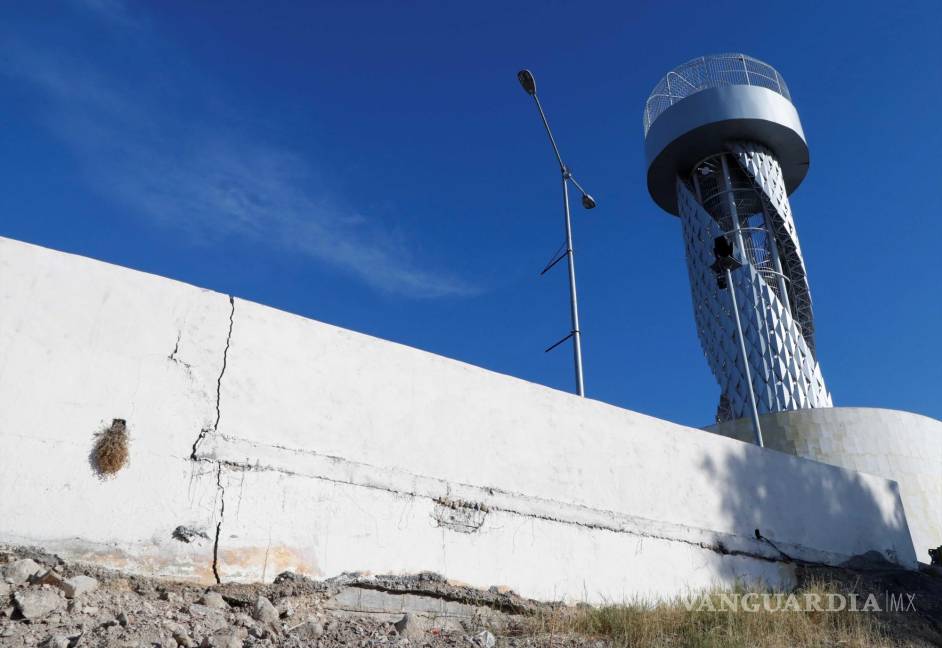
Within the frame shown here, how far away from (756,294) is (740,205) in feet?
11.2

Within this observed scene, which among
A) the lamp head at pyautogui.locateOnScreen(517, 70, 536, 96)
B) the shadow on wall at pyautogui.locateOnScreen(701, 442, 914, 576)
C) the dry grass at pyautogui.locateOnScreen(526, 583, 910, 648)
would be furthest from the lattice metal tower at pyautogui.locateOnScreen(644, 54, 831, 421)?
the dry grass at pyautogui.locateOnScreen(526, 583, 910, 648)

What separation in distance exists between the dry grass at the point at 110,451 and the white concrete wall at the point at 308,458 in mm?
61

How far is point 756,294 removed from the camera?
808 inches

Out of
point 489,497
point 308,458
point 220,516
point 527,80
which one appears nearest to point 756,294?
point 527,80

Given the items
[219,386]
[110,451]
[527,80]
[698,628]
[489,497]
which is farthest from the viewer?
[527,80]

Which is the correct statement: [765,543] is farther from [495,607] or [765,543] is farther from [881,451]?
[881,451]

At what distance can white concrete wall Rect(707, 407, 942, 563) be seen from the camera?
13180mm

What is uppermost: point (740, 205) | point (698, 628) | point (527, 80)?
point (740, 205)

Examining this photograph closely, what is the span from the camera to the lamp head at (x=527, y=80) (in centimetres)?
1159

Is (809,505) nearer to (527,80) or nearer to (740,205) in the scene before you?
(527,80)

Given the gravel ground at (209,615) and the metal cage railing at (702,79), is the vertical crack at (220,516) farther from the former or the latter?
the metal cage railing at (702,79)

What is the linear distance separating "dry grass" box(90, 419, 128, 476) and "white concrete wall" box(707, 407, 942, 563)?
11.3m

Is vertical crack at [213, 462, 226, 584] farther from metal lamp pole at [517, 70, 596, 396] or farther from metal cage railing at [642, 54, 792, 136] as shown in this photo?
metal cage railing at [642, 54, 792, 136]

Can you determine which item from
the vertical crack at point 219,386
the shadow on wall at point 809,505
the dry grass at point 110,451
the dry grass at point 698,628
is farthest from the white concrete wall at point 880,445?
the dry grass at point 110,451
